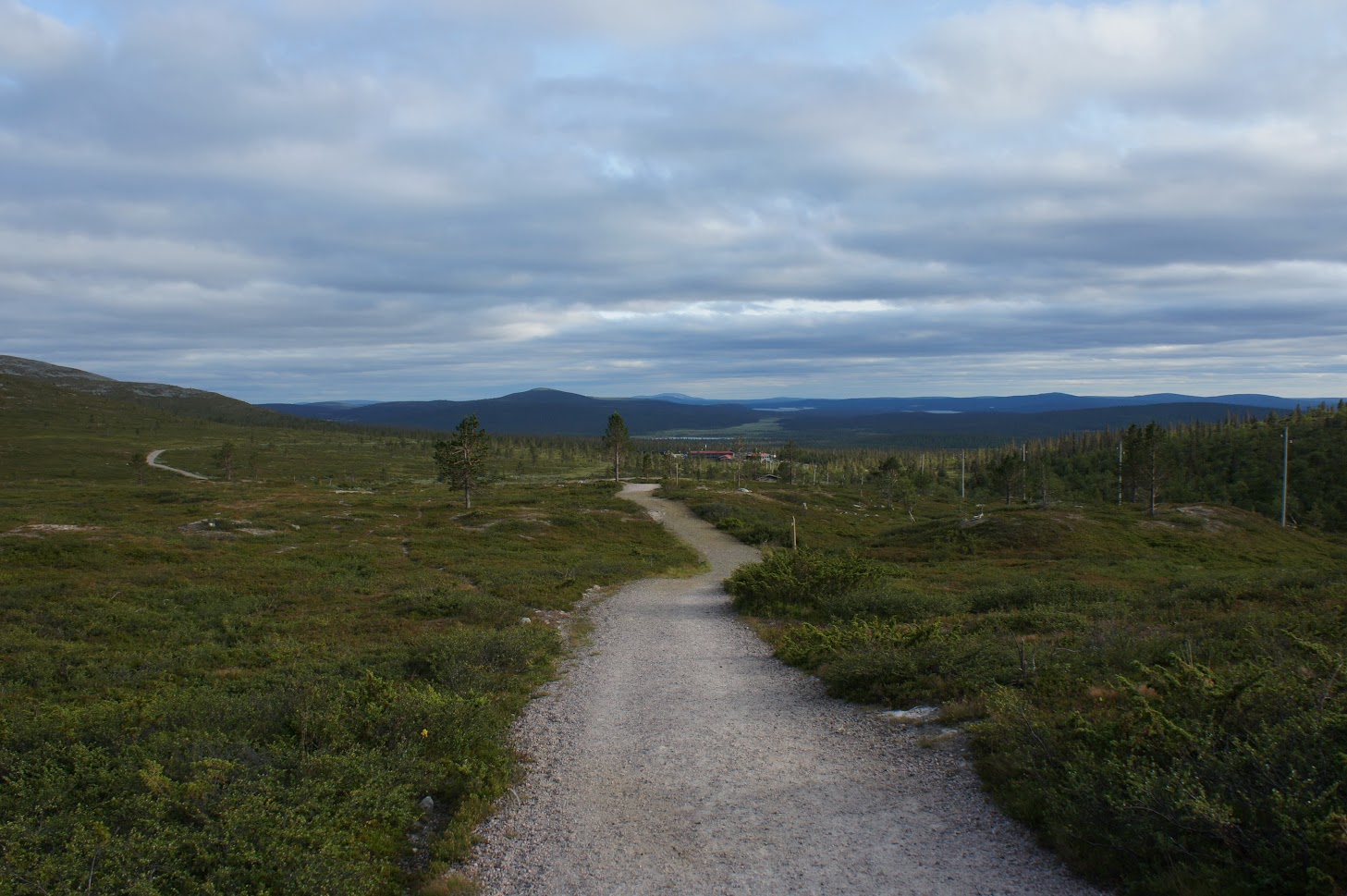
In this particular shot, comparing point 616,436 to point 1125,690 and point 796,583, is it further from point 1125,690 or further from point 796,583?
point 1125,690

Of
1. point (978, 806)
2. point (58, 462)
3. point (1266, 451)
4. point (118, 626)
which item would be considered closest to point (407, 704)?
point (978, 806)

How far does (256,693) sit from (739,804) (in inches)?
331

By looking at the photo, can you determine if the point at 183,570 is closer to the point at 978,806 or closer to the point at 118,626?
the point at 118,626

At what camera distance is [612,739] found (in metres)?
10.2

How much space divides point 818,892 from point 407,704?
6.25 meters

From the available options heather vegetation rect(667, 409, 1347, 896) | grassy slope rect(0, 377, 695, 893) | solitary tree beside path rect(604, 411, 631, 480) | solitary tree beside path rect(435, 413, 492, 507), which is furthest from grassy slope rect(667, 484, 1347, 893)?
solitary tree beside path rect(604, 411, 631, 480)

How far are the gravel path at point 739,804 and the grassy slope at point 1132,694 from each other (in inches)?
26.2

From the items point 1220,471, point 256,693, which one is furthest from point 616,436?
point 1220,471

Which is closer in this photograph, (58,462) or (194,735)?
(194,735)

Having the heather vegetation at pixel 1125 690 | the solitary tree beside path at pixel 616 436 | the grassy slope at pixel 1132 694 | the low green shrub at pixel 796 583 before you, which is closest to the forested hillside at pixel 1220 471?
the solitary tree beside path at pixel 616 436

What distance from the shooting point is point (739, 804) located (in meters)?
7.90

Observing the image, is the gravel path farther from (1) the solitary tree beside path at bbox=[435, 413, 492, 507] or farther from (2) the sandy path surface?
(2) the sandy path surface

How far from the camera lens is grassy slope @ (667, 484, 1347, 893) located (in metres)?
5.50

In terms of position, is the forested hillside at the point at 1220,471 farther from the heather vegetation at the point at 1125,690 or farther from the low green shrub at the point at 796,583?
the low green shrub at the point at 796,583
